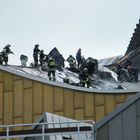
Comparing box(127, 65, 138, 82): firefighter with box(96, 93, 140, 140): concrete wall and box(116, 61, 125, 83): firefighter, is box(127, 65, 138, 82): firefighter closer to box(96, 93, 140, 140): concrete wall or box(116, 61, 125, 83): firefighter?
box(116, 61, 125, 83): firefighter

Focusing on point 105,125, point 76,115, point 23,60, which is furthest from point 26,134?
point 23,60

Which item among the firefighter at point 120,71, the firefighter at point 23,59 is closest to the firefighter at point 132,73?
the firefighter at point 120,71

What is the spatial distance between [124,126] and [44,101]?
19547 millimetres

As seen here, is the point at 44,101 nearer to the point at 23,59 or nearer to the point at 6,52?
the point at 6,52

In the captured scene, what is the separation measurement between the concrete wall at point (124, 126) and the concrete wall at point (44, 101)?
1744 cm

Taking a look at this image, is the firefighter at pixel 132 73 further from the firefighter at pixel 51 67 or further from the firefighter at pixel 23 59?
the firefighter at pixel 23 59

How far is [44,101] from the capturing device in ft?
134

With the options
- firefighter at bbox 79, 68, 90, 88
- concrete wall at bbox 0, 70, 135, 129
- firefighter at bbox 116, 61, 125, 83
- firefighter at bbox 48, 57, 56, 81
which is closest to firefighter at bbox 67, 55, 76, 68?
firefighter at bbox 48, 57, 56, 81

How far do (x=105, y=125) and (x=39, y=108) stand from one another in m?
Answer: 19.2

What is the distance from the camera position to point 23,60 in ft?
158

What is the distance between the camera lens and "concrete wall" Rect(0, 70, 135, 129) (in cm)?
3972

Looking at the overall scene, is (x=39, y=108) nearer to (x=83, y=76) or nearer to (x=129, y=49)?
(x=83, y=76)

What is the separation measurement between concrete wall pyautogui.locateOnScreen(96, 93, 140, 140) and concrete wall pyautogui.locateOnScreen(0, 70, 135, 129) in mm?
17437

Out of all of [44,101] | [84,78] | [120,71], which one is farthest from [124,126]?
[120,71]
